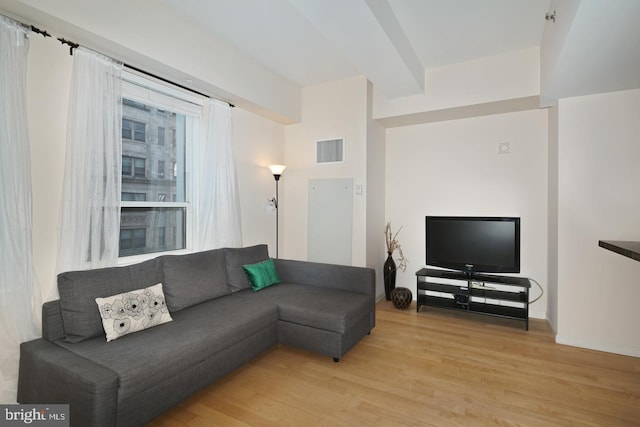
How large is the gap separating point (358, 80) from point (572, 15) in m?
2.54

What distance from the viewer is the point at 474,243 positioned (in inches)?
149

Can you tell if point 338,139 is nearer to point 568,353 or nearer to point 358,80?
point 358,80

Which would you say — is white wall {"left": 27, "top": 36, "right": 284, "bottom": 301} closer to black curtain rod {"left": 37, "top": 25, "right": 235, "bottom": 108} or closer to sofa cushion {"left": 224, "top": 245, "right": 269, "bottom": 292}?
black curtain rod {"left": 37, "top": 25, "right": 235, "bottom": 108}

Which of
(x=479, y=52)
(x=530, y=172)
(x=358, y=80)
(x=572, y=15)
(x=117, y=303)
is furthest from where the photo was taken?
(x=358, y=80)

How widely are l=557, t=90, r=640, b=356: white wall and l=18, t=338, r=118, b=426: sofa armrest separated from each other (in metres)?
3.83

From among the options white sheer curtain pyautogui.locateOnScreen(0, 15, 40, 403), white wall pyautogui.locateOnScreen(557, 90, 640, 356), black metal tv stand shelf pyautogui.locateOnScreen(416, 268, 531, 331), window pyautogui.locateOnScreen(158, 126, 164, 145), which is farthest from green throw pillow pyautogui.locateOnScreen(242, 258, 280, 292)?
white wall pyautogui.locateOnScreen(557, 90, 640, 356)

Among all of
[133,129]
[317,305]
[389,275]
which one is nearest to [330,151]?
[389,275]

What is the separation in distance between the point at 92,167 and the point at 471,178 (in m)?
4.13

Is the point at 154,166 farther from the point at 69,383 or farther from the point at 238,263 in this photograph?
the point at 69,383

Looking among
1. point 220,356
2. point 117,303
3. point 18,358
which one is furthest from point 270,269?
point 18,358

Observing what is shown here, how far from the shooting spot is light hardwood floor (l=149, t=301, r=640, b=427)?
1.97 metres

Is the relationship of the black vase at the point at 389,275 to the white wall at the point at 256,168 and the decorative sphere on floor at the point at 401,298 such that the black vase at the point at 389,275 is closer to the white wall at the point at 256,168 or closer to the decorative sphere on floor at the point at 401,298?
the decorative sphere on floor at the point at 401,298

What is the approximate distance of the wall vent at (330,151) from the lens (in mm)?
4246

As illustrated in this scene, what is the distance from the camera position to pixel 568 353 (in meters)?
2.85
